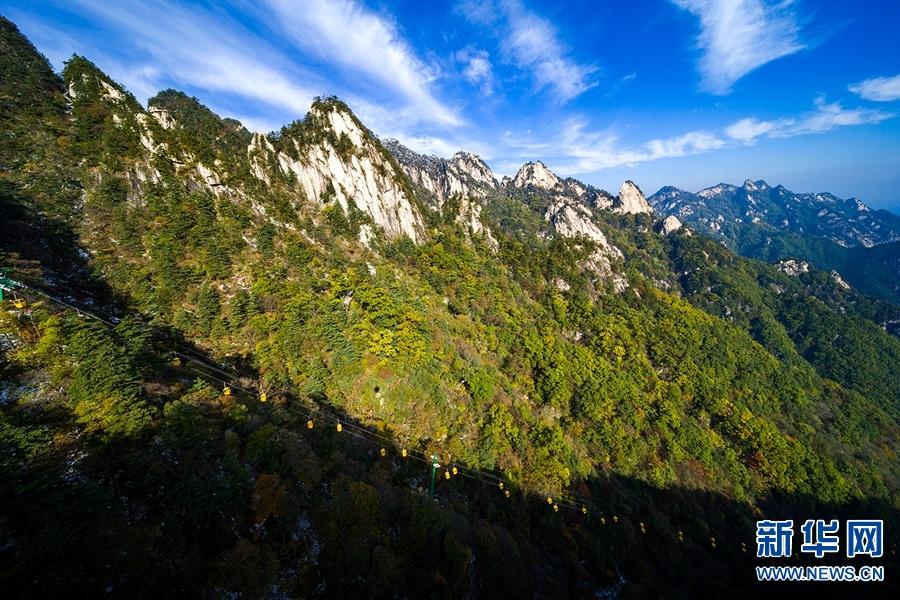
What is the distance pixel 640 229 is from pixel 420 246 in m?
173

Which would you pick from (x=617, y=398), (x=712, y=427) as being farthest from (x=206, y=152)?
(x=712, y=427)

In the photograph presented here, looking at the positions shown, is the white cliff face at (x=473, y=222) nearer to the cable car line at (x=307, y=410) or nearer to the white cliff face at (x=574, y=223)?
the white cliff face at (x=574, y=223)

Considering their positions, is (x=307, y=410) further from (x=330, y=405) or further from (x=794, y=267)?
(x=794, y=267)

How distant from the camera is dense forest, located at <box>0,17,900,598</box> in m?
18.3

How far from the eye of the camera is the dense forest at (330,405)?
18.3 m

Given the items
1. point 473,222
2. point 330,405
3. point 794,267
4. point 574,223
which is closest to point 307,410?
point 330,405

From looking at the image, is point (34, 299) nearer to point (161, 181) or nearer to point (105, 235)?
point (105, 235)

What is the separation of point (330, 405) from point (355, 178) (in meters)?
62.0

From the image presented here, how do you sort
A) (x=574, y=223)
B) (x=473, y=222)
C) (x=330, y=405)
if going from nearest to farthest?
(x=330, y=405) < (x=473, y=222) < (x=574, y=223)

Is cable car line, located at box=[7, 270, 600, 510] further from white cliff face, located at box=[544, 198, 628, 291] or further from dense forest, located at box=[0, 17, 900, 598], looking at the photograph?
white cliff face, located at box=[544, 198, 628, 291]

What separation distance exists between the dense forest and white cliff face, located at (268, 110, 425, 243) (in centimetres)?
136

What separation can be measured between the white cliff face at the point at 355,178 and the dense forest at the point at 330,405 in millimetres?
1356

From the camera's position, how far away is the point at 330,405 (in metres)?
35.8

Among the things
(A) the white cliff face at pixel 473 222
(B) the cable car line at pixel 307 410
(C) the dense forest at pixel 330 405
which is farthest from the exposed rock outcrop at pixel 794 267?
(B) the cable car line at pixel 307 410
